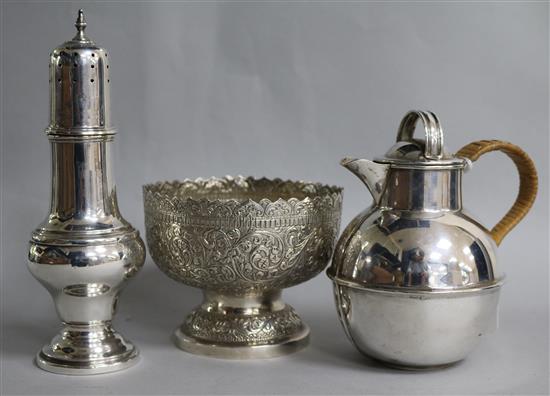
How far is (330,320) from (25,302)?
2.51ft

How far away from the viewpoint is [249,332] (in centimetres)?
217

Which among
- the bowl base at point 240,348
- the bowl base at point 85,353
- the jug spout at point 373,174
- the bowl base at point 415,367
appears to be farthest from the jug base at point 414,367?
the bowl base at point 85,353

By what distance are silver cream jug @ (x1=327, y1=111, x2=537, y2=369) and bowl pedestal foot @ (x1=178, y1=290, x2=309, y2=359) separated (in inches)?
7.4

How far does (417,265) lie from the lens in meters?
1.93

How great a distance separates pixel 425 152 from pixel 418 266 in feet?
0.74

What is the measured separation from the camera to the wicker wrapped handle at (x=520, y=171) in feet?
6.95

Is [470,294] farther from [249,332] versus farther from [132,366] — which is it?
[132,366]

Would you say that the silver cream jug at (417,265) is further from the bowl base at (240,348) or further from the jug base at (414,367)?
the bowl base at (240,348)

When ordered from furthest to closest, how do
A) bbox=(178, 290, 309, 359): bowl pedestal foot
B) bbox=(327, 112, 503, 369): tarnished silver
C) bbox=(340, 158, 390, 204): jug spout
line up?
bbox=(178, 290, 309, 359): bowl pedestal foot
bbox=(340, 158, 390, 204): jug spout
bbox=(327, 112, 503, 369): tarnished silver

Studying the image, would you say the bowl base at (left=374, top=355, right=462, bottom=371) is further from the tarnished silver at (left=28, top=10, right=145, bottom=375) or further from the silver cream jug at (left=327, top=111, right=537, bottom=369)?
the tarnished silver at (left=28, top=10, right=145, bottom=375)

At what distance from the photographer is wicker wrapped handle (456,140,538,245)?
2.12 m

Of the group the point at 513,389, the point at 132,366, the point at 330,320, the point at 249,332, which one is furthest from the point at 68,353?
the point at 513,389

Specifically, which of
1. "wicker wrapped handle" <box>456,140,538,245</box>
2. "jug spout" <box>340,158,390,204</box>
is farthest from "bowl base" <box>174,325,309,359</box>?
"wicker wrapped handle" <box>456,140,538,245</box>

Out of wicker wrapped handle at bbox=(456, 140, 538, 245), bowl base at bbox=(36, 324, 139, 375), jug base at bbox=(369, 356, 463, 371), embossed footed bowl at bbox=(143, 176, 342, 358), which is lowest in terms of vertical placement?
jug base at bbox=(369, 356, 463, 371)
